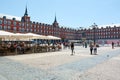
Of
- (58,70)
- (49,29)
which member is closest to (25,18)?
(49,29)

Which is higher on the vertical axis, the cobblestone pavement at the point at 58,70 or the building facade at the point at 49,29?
the building facade at the point at 49,29

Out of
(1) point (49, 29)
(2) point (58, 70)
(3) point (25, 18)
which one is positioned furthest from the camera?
(1) point (49, 29)

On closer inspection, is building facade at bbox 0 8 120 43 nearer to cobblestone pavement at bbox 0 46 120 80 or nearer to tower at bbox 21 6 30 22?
tower at bbox 21 6 30 22

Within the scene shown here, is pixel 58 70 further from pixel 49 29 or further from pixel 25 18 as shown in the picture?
pixel 49 29

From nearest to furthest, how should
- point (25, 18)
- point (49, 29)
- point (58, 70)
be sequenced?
point (58, 70), point (25, 18), point (49, 29)

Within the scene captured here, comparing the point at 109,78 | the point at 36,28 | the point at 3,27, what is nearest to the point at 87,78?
the point at 109,78

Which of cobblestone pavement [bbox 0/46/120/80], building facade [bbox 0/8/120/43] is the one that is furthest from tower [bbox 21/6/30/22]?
cobblestone pavement [bbox 0/46/120/80]

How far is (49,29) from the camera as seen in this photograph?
84125 mm

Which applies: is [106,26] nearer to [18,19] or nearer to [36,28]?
[36,28]

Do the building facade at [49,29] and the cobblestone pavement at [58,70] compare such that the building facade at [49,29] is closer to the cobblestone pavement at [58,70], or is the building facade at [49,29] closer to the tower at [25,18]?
the tower at [25,18]

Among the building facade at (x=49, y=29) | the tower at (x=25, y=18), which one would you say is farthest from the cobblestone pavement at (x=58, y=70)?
the tower at (x=25, y=18)

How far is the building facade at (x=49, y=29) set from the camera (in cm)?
6425

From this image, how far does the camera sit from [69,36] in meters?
101

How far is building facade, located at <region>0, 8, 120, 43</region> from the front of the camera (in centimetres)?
6425
